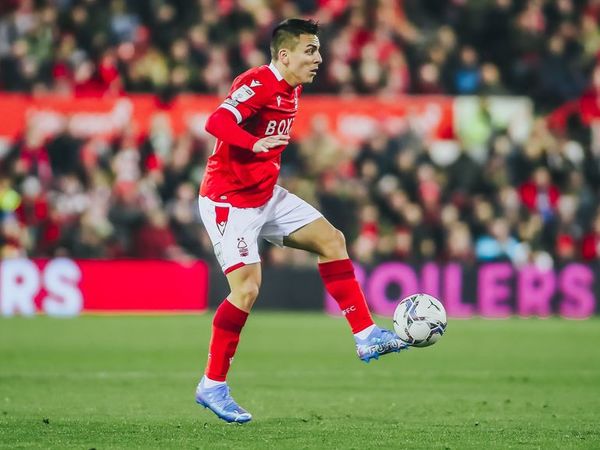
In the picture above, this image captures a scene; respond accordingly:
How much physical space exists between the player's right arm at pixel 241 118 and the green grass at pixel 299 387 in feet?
5.66

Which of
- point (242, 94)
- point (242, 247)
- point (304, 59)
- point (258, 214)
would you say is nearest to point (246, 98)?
point (242, 94)

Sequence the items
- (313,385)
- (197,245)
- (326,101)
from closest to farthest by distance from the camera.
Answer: (313,385), (197,245), (326,101)

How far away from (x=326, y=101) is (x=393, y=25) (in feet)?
8.19

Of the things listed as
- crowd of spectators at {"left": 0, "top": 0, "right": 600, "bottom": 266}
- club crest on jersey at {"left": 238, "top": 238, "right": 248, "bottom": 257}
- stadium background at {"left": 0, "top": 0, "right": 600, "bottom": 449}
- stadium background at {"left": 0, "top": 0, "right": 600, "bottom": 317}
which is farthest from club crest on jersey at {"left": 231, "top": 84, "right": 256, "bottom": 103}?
crowd of spectators at {"left": 0, "top": 0, "right": 600, "bottom": 266}

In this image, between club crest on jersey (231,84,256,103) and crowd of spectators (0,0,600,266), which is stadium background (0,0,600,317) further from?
club crest on jersey (231,84,256,103)

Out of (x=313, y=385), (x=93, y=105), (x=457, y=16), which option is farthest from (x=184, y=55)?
(x=313, y=385)

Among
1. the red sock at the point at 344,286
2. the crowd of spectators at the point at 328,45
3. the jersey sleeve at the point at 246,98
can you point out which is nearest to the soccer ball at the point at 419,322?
the red sock at the point at 344,286

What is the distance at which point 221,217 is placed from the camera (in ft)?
27.9

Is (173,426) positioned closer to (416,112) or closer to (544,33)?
(416,112)

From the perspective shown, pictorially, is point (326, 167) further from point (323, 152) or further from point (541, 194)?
point (541, 194)

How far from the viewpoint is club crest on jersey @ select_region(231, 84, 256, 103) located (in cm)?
821

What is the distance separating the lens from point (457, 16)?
23094 millimetres

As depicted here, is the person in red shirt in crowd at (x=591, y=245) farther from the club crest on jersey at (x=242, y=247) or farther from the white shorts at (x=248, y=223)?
the club crest on jersey at (x=242, y=247)

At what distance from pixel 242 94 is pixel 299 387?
3272 millimetres
